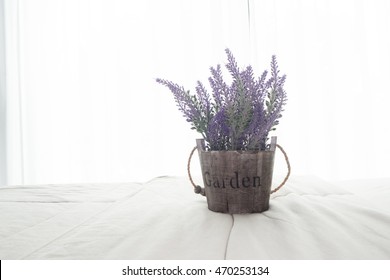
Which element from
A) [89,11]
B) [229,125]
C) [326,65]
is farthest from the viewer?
[89,11]

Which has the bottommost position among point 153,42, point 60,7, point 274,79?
point 274,79

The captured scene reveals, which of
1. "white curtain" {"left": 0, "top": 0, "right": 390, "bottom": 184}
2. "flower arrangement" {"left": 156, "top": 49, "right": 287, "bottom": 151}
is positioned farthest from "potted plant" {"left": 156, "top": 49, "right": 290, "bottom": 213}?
"white curtain" {"left": 0, "top": 0, "right": 390, "bottom": 184}

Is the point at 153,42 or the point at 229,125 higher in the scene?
the point at 153,42

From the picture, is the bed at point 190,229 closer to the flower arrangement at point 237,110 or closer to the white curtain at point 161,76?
the flower arrangement at point 237,110

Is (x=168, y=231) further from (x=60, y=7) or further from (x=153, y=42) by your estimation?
(x=60, y=7)

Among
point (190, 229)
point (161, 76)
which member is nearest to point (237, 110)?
point (190, 229)

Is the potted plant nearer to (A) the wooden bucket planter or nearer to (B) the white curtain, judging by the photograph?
(A) the wooden bucket planter

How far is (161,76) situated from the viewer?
2.35 meters

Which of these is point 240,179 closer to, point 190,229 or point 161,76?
point 190,229

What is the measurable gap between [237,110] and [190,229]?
0.26 m

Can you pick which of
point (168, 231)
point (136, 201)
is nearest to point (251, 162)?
point (168, 231)

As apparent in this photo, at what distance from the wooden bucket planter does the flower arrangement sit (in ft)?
0.10

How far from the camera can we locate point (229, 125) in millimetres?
583

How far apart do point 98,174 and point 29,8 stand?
5.32 ft
